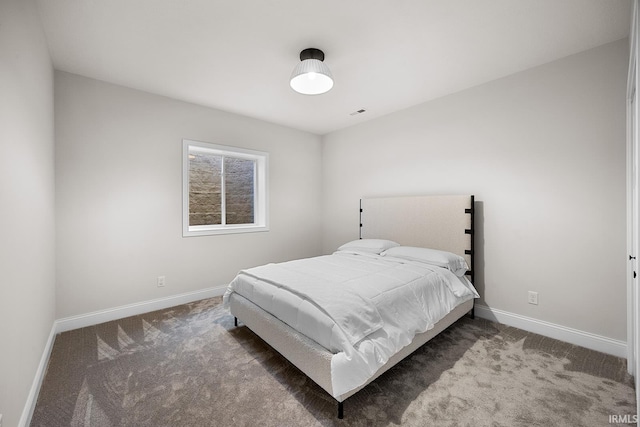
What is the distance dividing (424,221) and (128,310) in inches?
143

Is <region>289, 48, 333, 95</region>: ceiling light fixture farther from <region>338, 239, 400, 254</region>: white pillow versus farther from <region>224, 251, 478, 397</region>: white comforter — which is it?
<region>338, 239, 400, 254</region>: white pillow

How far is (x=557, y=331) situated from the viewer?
2.47 metres

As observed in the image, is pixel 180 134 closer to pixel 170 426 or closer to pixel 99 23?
pixel 99 23

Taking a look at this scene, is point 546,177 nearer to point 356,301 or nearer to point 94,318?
point 356,301

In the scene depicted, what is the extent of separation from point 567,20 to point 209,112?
12.3 feet

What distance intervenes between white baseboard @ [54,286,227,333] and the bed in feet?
3.42

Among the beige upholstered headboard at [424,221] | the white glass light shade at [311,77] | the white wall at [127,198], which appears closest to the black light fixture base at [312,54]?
the white glass light shade at [311,77]

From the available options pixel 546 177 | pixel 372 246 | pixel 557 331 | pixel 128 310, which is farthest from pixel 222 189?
pixel 557 331

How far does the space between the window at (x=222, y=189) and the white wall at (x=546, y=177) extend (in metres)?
2.43

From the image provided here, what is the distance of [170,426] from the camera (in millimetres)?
1497

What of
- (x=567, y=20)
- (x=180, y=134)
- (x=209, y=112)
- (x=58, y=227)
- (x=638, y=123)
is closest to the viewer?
(x=638, y=123)

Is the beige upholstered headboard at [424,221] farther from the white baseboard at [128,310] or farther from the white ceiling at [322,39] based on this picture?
the white baseboard at [128,310]

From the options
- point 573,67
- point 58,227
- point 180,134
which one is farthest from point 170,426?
point 573,67

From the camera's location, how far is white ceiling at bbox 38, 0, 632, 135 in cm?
182
